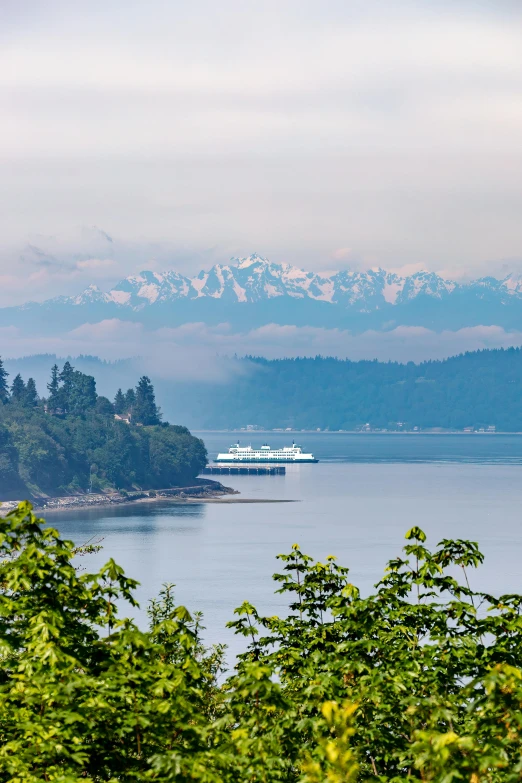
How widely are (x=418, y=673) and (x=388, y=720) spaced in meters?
1.16

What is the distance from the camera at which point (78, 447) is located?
568ft

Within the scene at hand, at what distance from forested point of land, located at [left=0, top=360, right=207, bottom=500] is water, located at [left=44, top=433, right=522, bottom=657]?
48.6ft

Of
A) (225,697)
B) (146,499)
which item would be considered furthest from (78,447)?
(225,697)

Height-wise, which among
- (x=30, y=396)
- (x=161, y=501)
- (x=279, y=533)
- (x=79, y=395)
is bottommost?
(x=279, y=533)

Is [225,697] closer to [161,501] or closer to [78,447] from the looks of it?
[161,501]

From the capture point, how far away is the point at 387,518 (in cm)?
11912

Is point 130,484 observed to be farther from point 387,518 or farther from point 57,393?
point 387,518

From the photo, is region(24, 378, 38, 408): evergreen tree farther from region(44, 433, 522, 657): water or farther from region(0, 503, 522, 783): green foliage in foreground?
region(0, 503, 522, 783): green foliage in foreground

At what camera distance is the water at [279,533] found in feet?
233

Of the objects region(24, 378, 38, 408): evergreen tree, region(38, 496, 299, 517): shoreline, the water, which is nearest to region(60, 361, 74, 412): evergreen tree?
region(24, 378, 38, 408): evergreen tree

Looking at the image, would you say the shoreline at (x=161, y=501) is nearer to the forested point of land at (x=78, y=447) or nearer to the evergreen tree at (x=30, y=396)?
the forested point of land at (x=78, y=447)

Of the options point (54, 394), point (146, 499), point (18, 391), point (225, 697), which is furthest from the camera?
point (54, 394)

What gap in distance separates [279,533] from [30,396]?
91.3 meters

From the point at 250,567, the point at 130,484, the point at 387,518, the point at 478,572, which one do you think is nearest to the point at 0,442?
the point at 130,484
